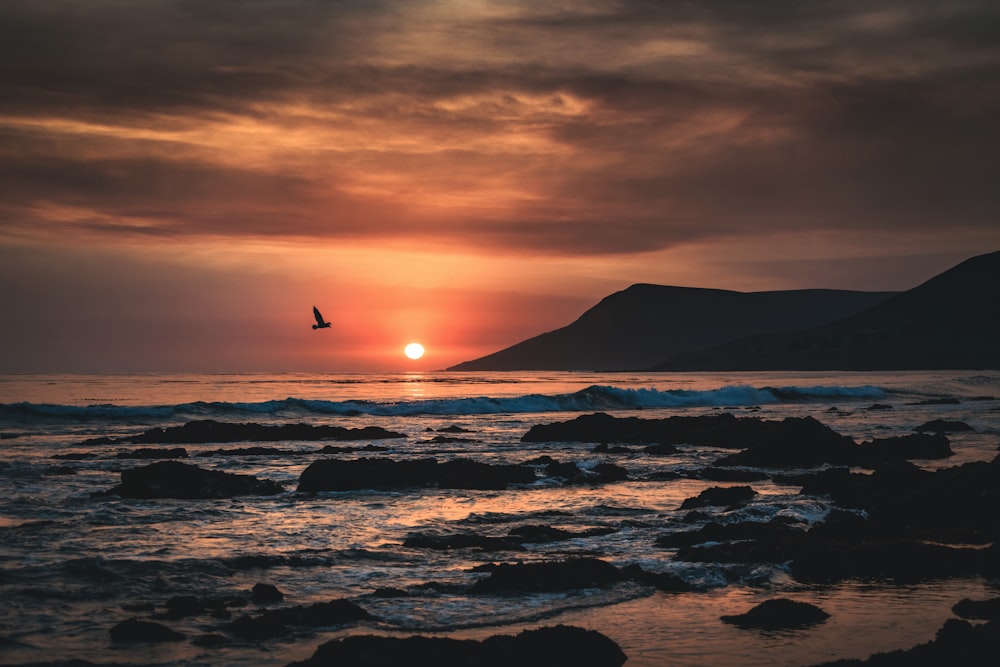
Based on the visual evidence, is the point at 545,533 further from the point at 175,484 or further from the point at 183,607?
the point at 175,484

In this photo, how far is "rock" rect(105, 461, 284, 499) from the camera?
66.7ft

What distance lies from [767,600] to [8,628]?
26.8 feet

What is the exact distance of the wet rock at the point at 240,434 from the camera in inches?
1545

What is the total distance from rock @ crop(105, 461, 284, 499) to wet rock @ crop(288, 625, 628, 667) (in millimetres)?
12500

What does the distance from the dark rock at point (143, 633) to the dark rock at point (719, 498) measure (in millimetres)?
11398

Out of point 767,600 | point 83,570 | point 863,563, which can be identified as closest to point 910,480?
point 863,563

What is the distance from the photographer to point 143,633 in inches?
396

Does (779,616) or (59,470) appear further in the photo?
(59,470)

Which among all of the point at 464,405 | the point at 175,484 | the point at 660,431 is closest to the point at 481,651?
the point at 175,484

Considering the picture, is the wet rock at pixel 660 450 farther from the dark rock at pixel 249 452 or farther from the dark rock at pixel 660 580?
the dark rock at pixel 660 580

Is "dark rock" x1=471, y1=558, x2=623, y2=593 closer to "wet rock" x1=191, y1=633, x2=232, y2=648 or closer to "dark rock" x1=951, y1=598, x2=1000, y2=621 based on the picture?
"wet rock" x1=191, y1=633, x2=232, y2=648

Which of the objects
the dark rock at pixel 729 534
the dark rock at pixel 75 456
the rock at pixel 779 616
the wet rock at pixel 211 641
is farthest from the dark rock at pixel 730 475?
the dark rock at pixel 75 456

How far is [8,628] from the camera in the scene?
1046 cm

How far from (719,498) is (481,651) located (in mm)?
11366
